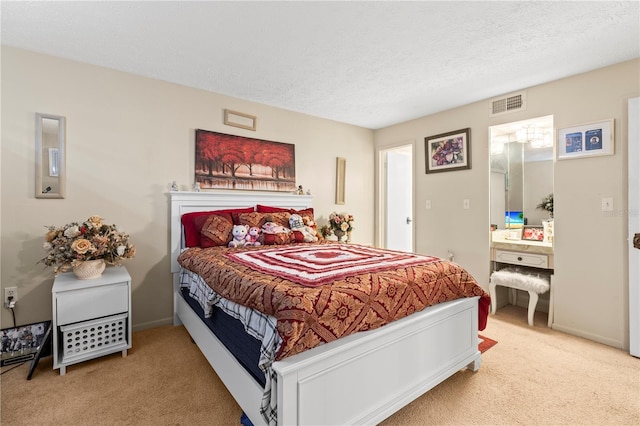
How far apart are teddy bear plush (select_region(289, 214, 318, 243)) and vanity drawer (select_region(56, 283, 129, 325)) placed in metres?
1.56

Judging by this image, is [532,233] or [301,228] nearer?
[301,228]

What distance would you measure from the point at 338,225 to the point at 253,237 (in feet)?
4.73

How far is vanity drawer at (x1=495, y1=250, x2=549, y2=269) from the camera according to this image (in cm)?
299

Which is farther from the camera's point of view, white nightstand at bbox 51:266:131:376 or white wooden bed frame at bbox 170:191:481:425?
white nightstand at bbox 51:266:131:376

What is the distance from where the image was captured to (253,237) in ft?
9.35

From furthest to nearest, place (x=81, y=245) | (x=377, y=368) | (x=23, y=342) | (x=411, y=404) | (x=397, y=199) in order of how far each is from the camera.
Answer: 1. (x=397, y=199)
2. (x=23, y=342)
3. (x=81, y=245)
4. (x=411, y=404)
5. (x=377, y=368)

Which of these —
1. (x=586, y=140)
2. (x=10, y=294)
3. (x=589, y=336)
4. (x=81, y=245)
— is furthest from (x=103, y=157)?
(x=589, y=336)

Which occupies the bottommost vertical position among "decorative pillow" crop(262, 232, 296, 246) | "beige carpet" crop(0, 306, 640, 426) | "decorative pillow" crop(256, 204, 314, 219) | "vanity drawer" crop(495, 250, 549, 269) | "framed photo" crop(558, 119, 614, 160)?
"beige carpet" crop(0, 306, 640, 426)

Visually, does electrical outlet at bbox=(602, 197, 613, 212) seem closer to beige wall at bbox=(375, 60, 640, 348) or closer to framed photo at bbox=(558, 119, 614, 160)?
beige wall at bbox=(375, 60, 640, 348)

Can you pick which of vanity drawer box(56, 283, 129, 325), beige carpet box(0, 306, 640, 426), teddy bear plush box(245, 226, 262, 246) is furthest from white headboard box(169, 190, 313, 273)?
A: beige carpet box(0, 306, 640, 426)

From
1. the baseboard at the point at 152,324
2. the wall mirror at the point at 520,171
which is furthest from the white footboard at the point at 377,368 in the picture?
the baseboard at the point at 152,324

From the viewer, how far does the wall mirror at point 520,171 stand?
127 inches

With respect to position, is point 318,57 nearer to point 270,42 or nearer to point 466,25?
point 270,42

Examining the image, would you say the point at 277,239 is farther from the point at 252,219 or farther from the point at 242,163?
the point at 242,163
